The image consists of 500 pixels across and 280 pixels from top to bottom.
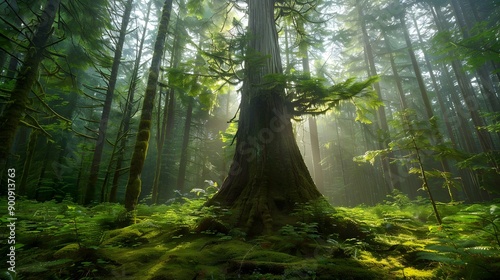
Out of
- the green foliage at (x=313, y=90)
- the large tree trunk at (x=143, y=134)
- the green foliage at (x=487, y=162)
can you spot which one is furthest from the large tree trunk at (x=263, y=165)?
the green foliage at (x=487, y=162)

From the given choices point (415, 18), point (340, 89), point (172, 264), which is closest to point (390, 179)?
Answer: point (340, 89)

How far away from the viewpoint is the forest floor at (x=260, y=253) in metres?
2.19

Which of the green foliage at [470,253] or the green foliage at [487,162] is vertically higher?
the green foliage at [487,162]

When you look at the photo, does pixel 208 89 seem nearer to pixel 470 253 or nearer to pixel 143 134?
pixel 143 134

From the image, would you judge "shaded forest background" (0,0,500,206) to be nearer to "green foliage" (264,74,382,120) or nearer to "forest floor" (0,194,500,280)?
"green foliage" (264,74,382,120)

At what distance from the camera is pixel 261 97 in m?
5.54

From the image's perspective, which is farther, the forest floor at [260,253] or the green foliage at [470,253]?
the forest floor at [260,253]

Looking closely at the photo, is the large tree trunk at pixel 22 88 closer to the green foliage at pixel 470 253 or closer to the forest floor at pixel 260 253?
the forest floor at pixel 260 253

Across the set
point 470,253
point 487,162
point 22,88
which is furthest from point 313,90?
point 487,162

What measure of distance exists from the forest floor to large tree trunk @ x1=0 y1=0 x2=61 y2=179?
1.16 meters

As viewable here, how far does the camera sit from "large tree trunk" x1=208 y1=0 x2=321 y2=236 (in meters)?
4.14

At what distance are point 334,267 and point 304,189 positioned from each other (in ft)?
7.44

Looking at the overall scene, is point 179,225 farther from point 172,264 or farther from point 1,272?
point 1,272

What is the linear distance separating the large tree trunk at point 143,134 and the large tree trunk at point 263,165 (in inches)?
72.6
